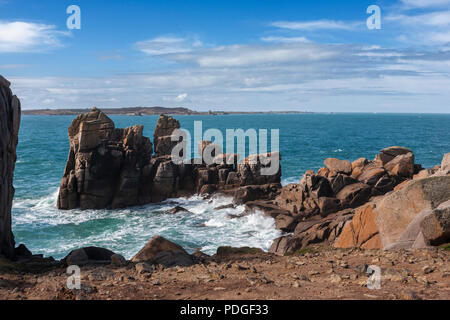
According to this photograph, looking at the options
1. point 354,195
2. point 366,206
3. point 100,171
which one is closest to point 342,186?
point 354,195

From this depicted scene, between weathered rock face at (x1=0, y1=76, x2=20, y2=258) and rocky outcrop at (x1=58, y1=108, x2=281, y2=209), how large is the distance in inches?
862

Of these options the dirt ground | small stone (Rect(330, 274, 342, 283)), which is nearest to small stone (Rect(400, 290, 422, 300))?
the dirt ground

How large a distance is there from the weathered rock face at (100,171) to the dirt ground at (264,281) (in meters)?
27.9

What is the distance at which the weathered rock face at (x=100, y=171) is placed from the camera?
135 ft

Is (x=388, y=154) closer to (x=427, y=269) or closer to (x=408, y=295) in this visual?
(x=427, y=269)

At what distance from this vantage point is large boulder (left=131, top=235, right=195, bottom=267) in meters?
14.7

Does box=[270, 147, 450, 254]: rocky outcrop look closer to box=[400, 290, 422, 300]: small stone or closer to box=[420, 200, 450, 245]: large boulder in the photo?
box=[420, 200, 450, 245]: large boulder

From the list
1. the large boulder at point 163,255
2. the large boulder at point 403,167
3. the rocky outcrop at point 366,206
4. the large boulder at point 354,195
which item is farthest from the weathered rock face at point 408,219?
the large boulder at point 403,167

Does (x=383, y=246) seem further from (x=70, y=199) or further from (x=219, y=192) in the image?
(x=70, y=199)

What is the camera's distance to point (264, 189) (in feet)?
Answer: 129

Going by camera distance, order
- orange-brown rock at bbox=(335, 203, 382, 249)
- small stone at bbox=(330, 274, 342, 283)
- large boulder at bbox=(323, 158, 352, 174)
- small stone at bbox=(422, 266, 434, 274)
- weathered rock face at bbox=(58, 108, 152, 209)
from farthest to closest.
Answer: weathered rock face at bbox=(58, 108, 152, 209)
large boulder at bbox=(323, 158, 352, 174)
orange-brown rock at bbox=(335, 203, 382, 249)
small stone at bbox=(422, 266, 434, 274)
small stone at bbox=(330, 274, 342, 283)

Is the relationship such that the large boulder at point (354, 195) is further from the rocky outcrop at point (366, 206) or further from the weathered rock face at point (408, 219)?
the weathered rock face at point (408, 219)

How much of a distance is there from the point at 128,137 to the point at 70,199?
1044cm
